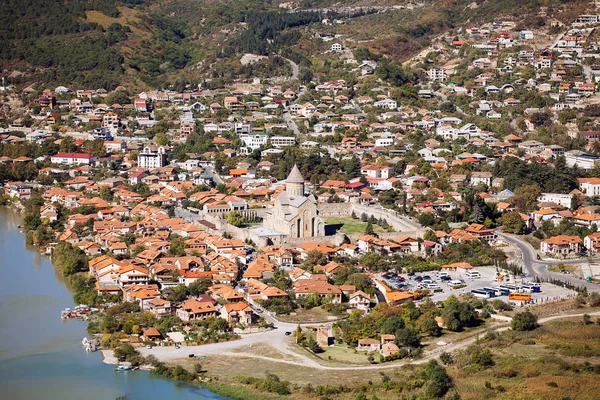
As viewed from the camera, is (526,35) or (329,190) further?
(526,35)

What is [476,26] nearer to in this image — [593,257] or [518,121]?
[518,121]

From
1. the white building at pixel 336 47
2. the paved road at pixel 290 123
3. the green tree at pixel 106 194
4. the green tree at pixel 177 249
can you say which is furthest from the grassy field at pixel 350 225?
the white building at pixel 336 47

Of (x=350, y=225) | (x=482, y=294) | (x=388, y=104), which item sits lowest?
(x=482, y=294)

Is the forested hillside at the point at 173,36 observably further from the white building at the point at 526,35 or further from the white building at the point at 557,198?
the white building at the point at 557,198

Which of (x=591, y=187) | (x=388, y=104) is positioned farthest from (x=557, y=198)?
(x=388, y=104)

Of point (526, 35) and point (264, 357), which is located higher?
point (526, 35)

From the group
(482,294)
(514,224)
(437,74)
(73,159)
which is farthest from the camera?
(437,74)

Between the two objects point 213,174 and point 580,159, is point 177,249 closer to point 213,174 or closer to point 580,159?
point 213,174

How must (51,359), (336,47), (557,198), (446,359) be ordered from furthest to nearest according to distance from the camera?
(336,47) < (557,198) < (51,359) < (446,359)
